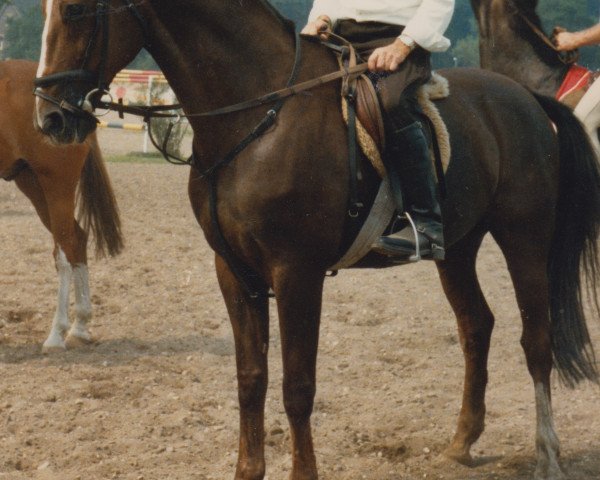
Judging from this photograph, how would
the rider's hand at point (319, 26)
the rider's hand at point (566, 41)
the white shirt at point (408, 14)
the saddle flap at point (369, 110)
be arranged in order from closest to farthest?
the saddle flap at point (369, 110) < the white shirt at point (408, 14) < the rider's hand at point (319, 26) < the rider's hand at point (566, 41)

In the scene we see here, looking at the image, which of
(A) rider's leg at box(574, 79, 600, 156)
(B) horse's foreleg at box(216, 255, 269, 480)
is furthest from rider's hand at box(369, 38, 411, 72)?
(A) rider's leg at box(574, 79, 600, 156)

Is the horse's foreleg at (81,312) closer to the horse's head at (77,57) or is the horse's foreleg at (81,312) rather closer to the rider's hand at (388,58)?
the horse's head at (77,57)

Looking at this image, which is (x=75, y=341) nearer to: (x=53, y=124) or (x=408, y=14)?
(x=53, y=124)

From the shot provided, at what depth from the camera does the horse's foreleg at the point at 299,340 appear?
13.0 feet

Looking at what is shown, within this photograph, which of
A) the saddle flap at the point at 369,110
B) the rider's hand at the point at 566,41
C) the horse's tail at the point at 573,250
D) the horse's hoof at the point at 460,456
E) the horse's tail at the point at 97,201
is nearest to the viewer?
the saddle flap at the point at 369,110

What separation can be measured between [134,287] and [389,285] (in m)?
1.92

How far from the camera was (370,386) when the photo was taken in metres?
6.02

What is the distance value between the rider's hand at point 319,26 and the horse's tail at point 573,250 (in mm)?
1332

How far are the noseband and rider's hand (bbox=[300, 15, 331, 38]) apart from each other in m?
0.83

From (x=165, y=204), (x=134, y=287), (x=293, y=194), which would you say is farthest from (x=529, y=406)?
(x=165, y=204)

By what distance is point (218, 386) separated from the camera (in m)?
5.99

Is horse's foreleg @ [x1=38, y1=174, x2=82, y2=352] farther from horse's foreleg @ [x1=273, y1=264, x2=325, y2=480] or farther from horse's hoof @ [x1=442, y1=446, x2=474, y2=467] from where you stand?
horse's foreleg @ [x1=273, y1=264, x2=325, y2=480]

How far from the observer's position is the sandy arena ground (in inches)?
191

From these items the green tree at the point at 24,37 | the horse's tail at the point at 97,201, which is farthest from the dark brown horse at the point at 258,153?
the green tree at the point at 24,37
